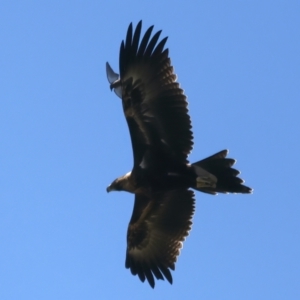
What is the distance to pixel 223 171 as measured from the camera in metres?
14.3

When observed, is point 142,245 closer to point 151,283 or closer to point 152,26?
point 151,283

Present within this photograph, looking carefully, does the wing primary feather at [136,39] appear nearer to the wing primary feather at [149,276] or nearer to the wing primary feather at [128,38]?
the wing primary feather at [128,38]

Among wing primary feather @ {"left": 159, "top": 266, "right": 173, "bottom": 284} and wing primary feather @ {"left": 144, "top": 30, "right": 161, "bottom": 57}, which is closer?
wing primary feather @ {"left": 144, "top": 30, "right": 161, "bottom": 57}

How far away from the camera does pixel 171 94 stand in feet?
46.8

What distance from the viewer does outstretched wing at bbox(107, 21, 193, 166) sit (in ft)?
46.8

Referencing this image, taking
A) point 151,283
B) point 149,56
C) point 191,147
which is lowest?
point 151,283

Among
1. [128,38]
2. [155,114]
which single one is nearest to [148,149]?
[155,114]

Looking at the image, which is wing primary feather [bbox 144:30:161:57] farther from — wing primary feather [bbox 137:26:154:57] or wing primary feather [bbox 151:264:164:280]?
wing primary feather [bbox 151:264:164:280]

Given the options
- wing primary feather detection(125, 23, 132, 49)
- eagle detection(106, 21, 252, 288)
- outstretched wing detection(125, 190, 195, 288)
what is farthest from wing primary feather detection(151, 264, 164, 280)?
wing primary feather detection(125, 23, 132, 49)

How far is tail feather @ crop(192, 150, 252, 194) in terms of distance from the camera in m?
14.3

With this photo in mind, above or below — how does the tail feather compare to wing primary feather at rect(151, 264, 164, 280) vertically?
above

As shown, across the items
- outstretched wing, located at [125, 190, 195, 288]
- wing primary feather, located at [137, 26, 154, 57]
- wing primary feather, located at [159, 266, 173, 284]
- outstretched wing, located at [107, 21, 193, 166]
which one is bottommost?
wing primary feather, located at [159, 266, 173, 284]

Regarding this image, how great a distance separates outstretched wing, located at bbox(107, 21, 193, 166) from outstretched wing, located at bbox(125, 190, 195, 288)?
1102 millimetres

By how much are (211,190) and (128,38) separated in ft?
7.54
